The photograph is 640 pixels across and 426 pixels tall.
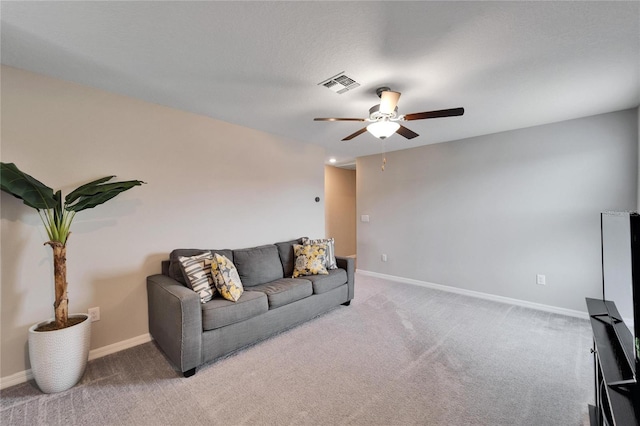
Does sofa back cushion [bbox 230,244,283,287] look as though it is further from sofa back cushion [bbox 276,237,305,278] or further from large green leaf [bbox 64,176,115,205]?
large green leaf [bbox 64,176,115,205]

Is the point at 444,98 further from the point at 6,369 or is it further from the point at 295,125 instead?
the point at 6,369

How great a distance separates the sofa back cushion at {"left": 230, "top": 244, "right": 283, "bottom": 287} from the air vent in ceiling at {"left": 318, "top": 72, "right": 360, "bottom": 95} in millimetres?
2036

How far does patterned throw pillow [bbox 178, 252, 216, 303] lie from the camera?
7.68 ft

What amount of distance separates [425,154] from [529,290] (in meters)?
2.48

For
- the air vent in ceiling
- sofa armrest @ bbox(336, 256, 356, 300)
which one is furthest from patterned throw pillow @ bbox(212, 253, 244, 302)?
the air vent in ceiling

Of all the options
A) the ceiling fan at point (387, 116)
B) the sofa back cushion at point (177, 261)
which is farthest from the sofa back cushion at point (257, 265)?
the ceiling fan at point (387, 116)

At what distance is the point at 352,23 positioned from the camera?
158 centimetres

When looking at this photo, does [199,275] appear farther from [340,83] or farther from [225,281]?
[340,83]

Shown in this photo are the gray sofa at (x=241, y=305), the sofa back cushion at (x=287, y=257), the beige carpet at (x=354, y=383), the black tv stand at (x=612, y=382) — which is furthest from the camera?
the sofa back cushion at (x=287, y=257)

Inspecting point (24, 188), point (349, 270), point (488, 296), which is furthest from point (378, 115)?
point (488, 296)

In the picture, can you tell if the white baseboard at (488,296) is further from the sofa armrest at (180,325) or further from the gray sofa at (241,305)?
the sofa armrest at (180,325)

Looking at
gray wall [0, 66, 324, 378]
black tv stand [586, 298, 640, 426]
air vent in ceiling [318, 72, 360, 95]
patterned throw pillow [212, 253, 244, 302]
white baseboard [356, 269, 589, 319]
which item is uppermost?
air vent in ceiling [318, 72, 360, 95]

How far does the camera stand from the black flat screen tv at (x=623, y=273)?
1.09m

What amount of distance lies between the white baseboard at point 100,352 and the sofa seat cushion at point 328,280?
5.78 ft
